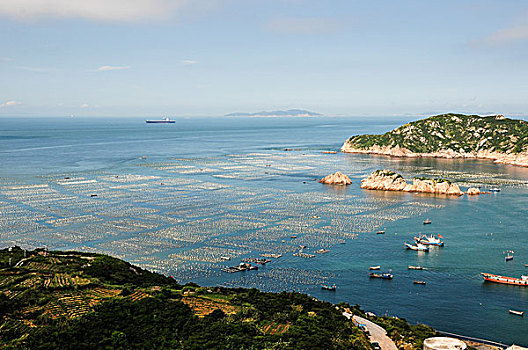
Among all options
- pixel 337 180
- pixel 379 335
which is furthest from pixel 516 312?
pixel 337 180

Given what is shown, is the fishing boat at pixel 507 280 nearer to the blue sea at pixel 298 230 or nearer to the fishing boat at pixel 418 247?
the blue sea at pixel 298 230

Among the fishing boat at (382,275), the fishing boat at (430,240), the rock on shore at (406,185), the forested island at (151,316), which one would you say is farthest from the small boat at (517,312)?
the rock on shore at (406,185)

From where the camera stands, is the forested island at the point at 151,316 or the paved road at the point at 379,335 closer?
the forested island at the point at 151,316

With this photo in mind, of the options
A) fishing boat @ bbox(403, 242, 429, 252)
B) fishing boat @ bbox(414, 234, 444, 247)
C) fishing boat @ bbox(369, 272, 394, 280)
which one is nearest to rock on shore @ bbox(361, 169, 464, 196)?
fishing boat @ bbox(414, 234, 444, 247)

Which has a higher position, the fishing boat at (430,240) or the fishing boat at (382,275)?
the fishing boat at (430,240)

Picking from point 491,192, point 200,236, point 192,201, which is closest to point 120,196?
point 192,201

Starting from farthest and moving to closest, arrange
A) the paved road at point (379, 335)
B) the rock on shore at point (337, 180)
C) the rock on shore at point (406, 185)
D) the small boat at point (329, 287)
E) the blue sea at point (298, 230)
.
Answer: the rock on shore at point (337, 180) → the rock on shore at point (406, 185) → the small boat at point (329, 287) → the blue sea at point (298, 230) → the paved road at point (379, 335)

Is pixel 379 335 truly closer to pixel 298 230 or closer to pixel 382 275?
pixel 382 275

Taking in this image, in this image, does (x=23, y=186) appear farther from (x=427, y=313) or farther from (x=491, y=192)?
(x=491, y=192)
